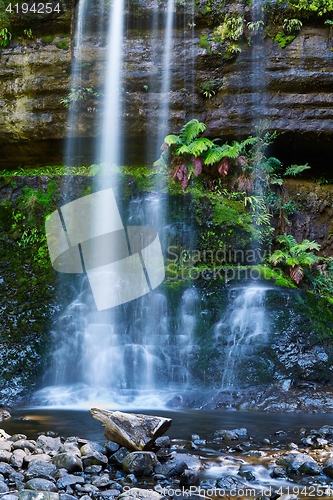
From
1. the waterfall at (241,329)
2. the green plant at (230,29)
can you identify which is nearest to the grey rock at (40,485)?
the waterfall at (241,329)

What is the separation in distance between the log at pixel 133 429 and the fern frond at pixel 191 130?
7.56 m

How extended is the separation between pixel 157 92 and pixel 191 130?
1419mm

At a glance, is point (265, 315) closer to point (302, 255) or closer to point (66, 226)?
point (302, 255)

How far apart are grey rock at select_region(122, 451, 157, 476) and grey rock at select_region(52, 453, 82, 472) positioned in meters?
0.36

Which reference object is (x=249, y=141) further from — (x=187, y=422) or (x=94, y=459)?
(x=94, y=459)

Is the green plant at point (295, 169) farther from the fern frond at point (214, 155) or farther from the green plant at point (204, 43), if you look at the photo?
the green plant at point (204, 43)

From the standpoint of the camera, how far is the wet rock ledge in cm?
328

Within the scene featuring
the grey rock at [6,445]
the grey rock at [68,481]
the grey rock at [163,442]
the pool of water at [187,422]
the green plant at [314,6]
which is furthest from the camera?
the green plant at [314,6]

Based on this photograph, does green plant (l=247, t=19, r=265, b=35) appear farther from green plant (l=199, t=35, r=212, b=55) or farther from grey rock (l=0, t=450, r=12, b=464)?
grey rock (l=0, t=450, r=12, b=464)

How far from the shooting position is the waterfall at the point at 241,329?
7410 mm

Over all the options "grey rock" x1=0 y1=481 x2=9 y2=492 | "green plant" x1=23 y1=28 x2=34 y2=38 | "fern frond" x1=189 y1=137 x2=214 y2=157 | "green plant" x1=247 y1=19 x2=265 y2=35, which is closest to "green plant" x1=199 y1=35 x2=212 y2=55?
"green plant" x1=247 y1=19 x2=265 y2=35

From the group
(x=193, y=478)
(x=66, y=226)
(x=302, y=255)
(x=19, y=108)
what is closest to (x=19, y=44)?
(x=19, y=108)

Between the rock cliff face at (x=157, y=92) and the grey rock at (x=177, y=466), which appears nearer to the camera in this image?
the grey rock at (x=177, y=466)

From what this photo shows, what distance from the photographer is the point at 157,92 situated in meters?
11.2
